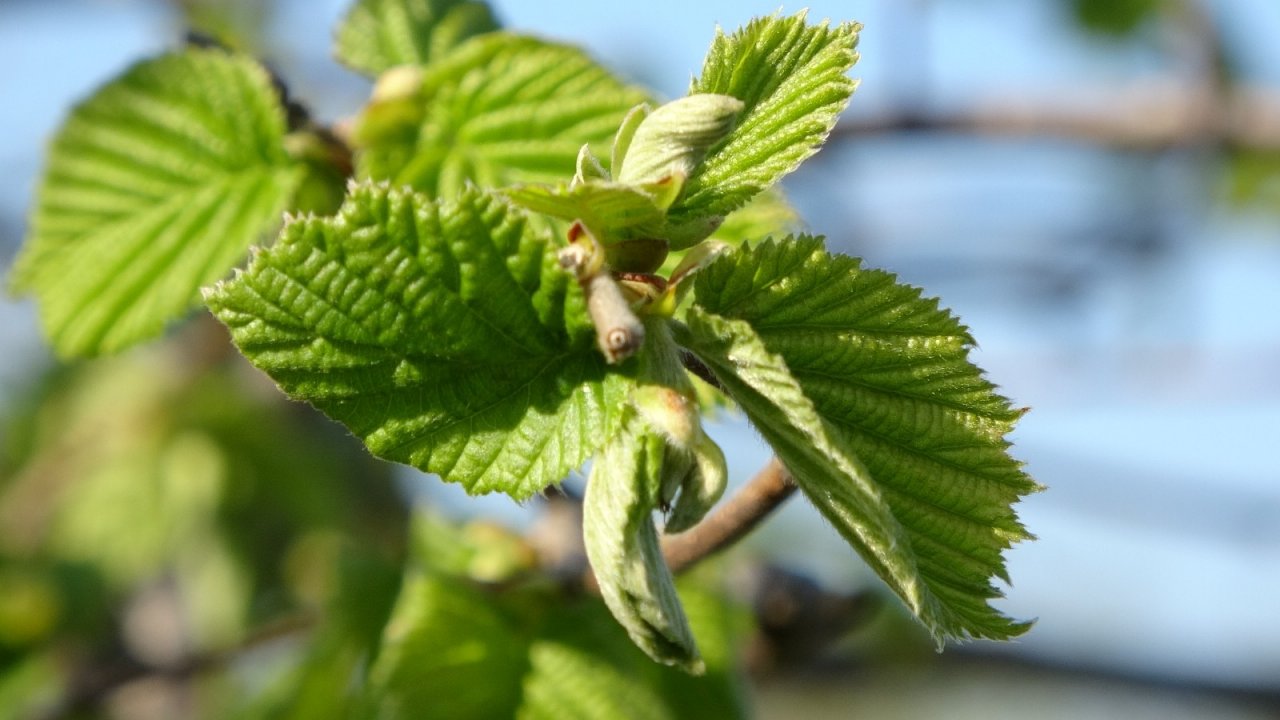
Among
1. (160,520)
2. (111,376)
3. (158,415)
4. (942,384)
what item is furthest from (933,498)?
(111,376)

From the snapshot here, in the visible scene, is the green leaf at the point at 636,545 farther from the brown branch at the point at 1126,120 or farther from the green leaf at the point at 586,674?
the brown branch at the point at 1126,120

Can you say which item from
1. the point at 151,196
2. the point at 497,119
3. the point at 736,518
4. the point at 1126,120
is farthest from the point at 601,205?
the point at 1126,120

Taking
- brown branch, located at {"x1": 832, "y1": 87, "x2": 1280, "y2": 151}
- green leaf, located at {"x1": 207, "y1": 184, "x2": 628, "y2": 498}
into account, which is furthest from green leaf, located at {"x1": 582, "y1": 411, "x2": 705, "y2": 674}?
→ brown branch, located at {"x1": 832, "y1": 87, "x2": 1280, "y2": 151}

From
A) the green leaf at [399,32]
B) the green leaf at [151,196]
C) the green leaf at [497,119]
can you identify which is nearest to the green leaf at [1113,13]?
the green leaf at [399,32]

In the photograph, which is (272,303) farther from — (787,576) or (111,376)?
(111,376)

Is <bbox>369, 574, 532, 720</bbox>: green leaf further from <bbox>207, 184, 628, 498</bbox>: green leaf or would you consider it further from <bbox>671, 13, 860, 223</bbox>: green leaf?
<bbox>671, 13, 860, 223</bbox>: green leaf

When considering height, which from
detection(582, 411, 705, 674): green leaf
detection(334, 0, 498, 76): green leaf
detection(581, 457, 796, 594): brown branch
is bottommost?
detection(582, 411, 705, 674): green leaf

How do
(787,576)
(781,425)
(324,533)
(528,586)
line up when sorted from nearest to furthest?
(781,425) < (528,586) < (787,576) < (324,533)
